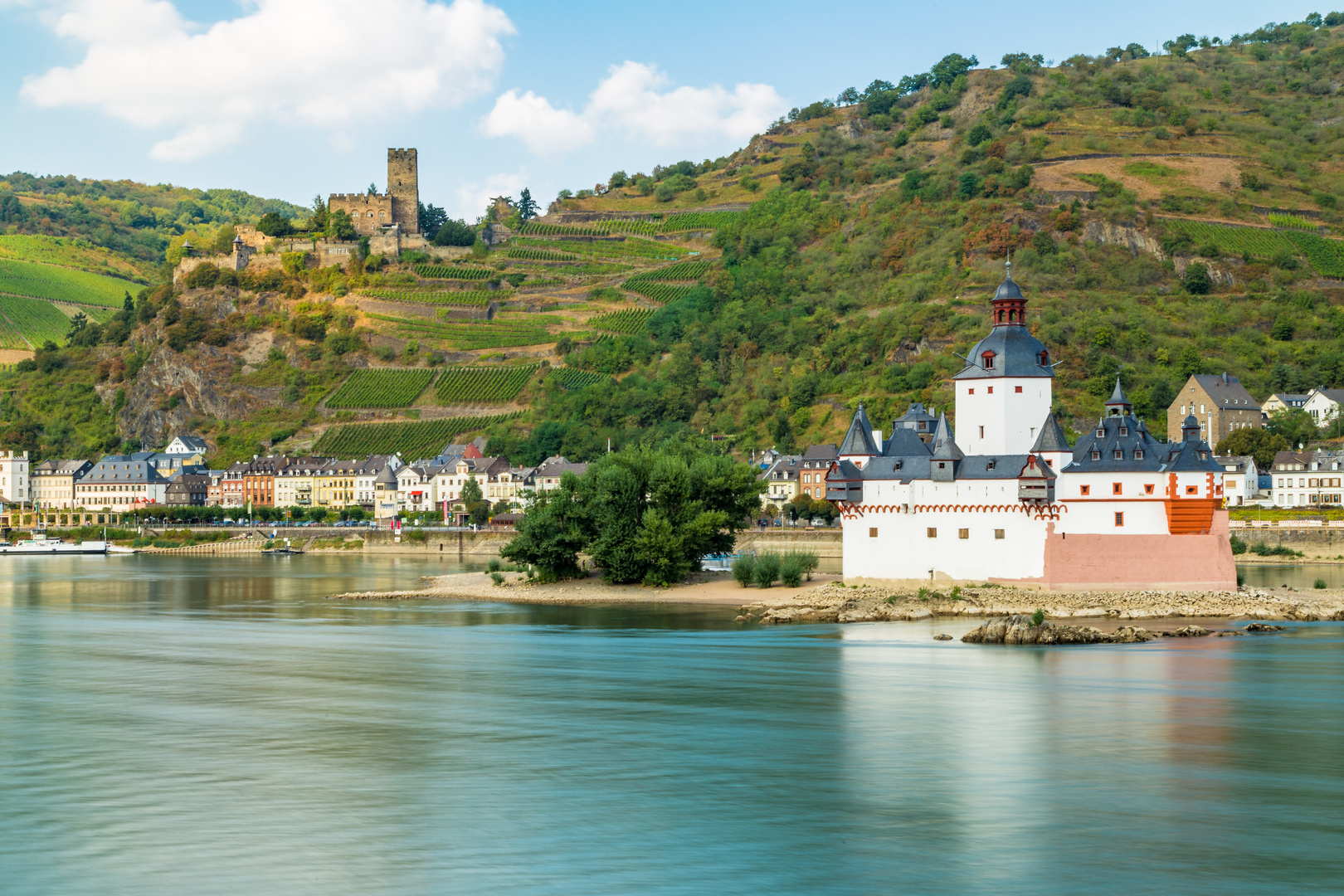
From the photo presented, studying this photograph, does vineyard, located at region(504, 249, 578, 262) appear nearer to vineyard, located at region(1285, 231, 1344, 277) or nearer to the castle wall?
the castle wall

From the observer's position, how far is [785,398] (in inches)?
4407

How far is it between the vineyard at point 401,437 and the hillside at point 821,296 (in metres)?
0.35

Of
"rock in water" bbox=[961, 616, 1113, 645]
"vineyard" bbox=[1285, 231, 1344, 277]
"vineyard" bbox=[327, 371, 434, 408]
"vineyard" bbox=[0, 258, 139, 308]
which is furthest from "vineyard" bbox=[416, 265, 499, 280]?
"rock in water" bbox=[961, 616, 1113, 645]

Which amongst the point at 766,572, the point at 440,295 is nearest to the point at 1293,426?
the point at 766,572

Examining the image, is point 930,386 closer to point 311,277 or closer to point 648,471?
point 648,471

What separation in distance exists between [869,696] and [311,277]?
127 m

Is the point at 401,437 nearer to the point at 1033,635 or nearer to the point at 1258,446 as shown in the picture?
the point at 1258,446

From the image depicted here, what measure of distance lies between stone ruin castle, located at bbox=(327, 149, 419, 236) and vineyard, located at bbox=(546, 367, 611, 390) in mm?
33682

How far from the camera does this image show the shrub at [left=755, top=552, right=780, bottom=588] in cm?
5175

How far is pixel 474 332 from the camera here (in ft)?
445

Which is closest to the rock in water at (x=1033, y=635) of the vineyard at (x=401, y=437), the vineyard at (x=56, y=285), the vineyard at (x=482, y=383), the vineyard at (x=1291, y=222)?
the vineyard at (x=401, y=437)

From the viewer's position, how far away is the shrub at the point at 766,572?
5175cm

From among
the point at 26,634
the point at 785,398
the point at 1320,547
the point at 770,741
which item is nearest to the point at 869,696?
the point at 770,741

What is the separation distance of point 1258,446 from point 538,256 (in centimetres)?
8433
